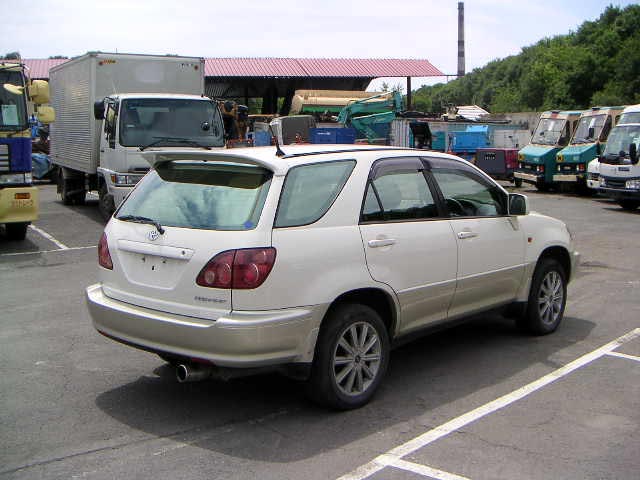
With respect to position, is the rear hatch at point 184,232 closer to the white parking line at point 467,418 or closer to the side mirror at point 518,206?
the white parking line at point 467,418

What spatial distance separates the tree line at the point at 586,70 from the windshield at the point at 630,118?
31.9m

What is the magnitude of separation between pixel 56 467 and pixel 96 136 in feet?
42.4

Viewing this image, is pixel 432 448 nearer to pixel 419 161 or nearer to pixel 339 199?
pixel 339 199

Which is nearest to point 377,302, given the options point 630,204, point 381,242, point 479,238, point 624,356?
point 381,242

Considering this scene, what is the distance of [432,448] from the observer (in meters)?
4.59

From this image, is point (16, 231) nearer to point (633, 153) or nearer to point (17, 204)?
point (17, 204)

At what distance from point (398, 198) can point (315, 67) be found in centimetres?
3707

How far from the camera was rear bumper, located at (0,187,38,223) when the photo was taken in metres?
12.2

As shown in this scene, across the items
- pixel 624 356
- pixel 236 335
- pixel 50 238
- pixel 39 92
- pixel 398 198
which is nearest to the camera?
pixel 236 335

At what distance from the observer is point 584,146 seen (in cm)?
2259

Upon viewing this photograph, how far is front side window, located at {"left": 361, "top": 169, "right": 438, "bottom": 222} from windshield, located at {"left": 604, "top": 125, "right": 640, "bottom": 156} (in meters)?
14.5

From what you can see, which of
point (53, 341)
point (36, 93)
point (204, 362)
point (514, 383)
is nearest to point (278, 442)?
point (204, 362)

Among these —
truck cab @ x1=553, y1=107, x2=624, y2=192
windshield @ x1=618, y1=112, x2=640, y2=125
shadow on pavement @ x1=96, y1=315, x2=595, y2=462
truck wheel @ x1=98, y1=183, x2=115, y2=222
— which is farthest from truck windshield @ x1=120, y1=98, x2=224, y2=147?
truck cab @ x1=553, y1=107, x2=624, y2=192

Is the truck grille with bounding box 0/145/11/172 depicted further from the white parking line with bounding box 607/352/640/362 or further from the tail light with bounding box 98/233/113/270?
the white parking line with bounding box 607/352/640/362
